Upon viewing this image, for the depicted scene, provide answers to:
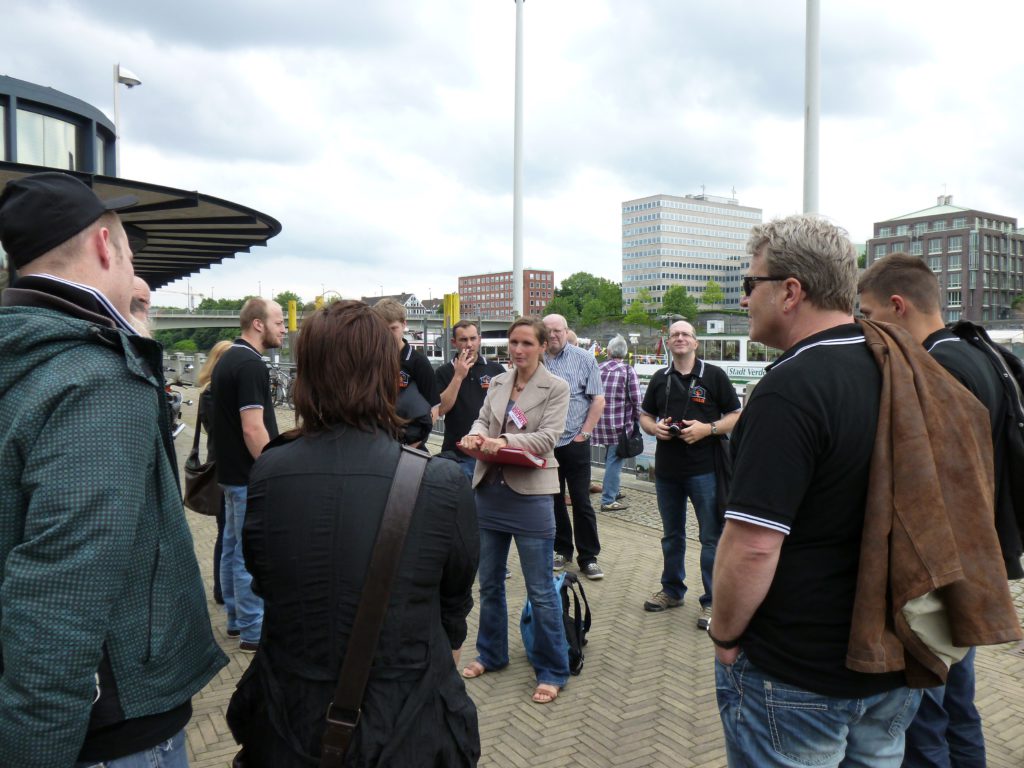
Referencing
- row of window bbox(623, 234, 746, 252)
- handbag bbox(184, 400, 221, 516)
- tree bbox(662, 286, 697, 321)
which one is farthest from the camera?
row of window bbox(623, 234, 746, 252)

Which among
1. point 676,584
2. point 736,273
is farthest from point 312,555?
point 736,273

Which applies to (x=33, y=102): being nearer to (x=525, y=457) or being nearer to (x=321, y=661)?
(x=525, y=457)

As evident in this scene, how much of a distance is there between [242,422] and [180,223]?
34.8 ft

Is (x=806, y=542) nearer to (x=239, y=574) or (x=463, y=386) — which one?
(x=239, y=574)

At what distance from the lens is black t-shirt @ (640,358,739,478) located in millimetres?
5078

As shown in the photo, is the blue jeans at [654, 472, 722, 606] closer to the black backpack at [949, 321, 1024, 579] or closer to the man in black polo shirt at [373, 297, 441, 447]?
the man in black polo shirt at [373, 297, 441, 447]

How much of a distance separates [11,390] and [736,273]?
156 m

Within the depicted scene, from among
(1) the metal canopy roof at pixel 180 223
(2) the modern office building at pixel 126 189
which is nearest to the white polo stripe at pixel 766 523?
(1) the metal canopy roof at pixel 180 223

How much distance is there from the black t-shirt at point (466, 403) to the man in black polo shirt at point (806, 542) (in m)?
4.66

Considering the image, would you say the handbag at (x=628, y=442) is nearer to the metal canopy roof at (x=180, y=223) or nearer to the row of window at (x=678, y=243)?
the metal canopy roof at (x=180, y=223)

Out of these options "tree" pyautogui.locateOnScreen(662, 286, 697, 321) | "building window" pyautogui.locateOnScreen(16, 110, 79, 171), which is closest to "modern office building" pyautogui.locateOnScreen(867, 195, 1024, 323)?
"tree" pyautogui.locateOnScreen(662, 286, 697, 321)

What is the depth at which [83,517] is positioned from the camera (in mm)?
1397

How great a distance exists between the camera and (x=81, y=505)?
139cm

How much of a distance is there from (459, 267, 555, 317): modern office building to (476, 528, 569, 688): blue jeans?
16179cm
